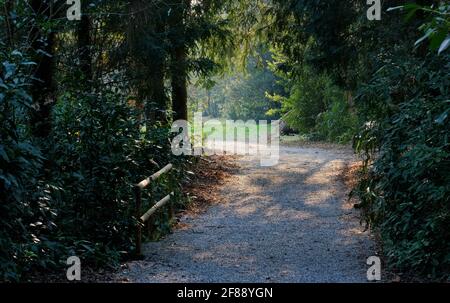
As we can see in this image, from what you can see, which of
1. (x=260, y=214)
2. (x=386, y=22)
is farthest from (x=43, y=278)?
(x=386, y=22)

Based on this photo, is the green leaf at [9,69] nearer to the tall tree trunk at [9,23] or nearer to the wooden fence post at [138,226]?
the tall tree trunk at [9,23]

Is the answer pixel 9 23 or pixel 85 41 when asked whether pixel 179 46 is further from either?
pixel 9 23

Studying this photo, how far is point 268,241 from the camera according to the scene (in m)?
8.94

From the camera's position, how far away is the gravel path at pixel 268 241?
22.2 ft

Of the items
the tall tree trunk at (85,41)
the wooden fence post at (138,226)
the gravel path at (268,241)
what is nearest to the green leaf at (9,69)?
the gravel path at (268,241)

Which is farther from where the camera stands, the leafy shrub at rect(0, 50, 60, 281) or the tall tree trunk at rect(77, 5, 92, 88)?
the tall tree trunk at rect(77, 5, 92, 88)

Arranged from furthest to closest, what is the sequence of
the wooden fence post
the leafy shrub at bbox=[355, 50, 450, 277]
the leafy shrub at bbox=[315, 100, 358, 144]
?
the leafy shrub at bbox=[315, 100, 358, 144] → the wooden fence post → the leafy shrub at bbox=[355, 50, 450, 277]

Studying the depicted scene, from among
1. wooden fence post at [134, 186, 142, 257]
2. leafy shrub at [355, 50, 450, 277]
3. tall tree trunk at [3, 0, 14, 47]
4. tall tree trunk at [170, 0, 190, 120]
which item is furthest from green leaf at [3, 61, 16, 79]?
tall tree trunk at [170, 0, 190, 120]

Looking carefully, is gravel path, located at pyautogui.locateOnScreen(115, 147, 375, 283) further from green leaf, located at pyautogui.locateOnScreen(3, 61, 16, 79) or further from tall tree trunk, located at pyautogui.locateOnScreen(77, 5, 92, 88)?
tall tree trunk, located at pyautogui.locateOnScreen(77, 5, 92, 88)

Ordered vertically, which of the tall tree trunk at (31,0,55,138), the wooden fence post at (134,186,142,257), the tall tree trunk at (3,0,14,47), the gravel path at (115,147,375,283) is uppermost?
the tall tree trunk at (3,0,14,47)

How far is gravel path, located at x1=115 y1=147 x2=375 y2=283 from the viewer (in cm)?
677

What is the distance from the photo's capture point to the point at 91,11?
8938 millimetres
